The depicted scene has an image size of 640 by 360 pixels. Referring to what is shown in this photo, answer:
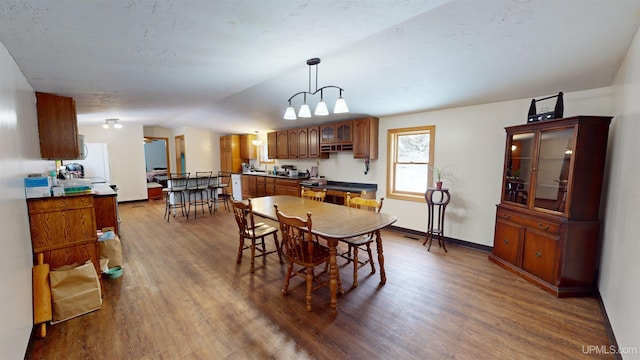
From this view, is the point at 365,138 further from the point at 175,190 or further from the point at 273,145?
the point at 175,190

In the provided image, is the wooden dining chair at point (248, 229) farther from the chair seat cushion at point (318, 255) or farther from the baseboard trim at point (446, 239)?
the baseboard trim at point (446, 239)

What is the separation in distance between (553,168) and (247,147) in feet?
24.0

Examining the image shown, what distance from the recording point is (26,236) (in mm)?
2021

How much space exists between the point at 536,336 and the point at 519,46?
7.64 ft

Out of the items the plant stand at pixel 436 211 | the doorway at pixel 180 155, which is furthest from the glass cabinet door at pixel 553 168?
the doorway at pixel 180 155

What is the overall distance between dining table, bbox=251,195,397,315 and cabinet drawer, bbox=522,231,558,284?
156 cm

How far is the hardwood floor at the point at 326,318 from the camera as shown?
1.80m

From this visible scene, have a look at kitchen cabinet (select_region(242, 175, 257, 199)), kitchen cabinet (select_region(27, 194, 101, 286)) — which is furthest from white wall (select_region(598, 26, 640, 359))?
kitchen cabinet (select_region(242, 175, 257, 199))

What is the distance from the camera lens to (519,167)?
3016 mm

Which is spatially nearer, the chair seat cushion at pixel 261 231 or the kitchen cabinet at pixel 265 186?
the chair seat cushion at pixel 261 231

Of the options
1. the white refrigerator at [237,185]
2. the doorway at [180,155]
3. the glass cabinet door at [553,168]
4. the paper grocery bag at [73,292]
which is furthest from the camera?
the doorway at [180,155]

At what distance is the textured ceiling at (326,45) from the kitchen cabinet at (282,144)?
10.3 feet

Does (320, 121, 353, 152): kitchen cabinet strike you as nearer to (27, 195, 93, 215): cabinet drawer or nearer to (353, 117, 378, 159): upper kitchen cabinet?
(353, 117, 378, 159): upper kitchen cabinet

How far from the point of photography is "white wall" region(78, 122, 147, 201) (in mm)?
6746
